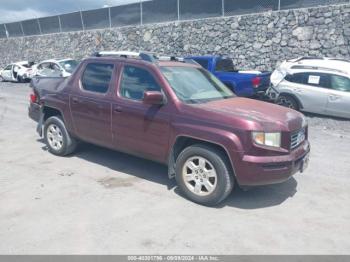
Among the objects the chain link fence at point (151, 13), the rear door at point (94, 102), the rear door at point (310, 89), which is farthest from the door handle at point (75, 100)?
the chain link fence at point (151, 13)

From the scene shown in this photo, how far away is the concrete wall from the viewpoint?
1527 centimetres

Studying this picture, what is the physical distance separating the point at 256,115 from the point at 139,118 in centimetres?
165

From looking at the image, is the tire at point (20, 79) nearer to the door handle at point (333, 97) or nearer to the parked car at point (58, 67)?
the parked car at point (58, 67)

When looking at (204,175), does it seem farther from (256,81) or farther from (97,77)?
(256,81)

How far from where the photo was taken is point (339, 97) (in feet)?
35.3

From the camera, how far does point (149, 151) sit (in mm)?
5207

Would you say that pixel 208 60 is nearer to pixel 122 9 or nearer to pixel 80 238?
pixel 80 238

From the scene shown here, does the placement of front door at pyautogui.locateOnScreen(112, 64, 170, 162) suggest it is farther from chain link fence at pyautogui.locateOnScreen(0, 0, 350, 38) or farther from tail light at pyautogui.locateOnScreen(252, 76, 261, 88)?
chain link fence at pyautogui.locateOnScreen(0, 0, 350, 38)

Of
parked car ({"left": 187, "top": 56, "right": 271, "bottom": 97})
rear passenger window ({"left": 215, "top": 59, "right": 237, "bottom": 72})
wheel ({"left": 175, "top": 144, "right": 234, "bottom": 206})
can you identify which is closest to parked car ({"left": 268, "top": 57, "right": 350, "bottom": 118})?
parked car ({"left": 187, "top": 56, "right": 271, "bottom": 97})

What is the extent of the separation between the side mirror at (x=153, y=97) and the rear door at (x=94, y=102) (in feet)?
3.12

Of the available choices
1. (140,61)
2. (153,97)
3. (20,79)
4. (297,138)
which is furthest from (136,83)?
(20,79)

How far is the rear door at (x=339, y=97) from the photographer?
35.0ft

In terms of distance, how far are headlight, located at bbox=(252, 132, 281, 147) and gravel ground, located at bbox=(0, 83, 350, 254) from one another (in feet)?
2.85

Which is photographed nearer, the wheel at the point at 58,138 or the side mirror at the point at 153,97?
the side mirror at the point at 153,97
